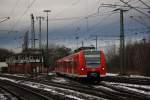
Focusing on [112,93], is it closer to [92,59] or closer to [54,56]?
[92,59]

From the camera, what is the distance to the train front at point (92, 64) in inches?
1262

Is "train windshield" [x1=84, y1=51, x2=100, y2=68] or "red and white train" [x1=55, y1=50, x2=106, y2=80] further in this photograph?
"train windshield" [x1=84, y1=51, x2=100, y2=68]

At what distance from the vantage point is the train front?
32062 mm

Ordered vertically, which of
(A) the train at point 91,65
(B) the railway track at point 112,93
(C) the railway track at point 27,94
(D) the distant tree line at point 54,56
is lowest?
(C) the railway track at point 27,94

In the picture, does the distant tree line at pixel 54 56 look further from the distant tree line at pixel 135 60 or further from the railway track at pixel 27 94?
the railway track at pixel 27 94

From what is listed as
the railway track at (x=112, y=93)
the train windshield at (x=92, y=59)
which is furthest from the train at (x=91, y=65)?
the railway track at (x=112, y=93)

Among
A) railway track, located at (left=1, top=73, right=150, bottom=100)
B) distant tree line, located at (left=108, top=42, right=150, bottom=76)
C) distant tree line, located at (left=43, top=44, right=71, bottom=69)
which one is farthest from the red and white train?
distant tree line, located at (left=43, top=44, right=71, bottom=69)

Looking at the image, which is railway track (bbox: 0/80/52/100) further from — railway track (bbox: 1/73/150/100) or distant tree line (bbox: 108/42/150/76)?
distant tree line (bbox: 108/42/150/76)

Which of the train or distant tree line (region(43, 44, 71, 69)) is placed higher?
distant tree line (region(43, 44, 71, 69))

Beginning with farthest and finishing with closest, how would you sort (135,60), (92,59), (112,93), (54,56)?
(54,56) < (135,60) < (92,59) < (112,93)

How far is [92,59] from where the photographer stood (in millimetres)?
32406

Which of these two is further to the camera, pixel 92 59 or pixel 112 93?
pixel 92 59

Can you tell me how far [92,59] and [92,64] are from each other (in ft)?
1.46

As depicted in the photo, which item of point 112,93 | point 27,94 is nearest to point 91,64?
point 27,94
